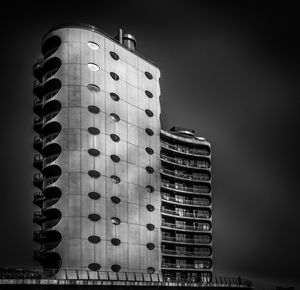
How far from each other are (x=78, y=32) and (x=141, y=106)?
1352 cm

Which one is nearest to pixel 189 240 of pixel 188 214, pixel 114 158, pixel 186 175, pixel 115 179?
pixel 188 214

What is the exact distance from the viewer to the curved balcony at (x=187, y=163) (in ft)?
264

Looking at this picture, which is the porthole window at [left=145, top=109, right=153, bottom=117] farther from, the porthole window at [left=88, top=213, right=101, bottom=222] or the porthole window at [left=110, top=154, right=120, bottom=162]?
the porthole window at [left=88, top=213, right=101, bottom=222]

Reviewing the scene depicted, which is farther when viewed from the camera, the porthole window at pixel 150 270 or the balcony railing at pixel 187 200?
the balcony railing at pixel 187 200

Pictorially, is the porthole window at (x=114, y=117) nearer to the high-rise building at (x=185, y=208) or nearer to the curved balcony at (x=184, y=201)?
the high-rise building at (x=185, y=208)

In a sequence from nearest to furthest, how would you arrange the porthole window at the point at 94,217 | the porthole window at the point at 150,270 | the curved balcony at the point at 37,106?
the porthole window at the point at 94,217
the porthole window at the point at 150,270
the curved balcony at the point at 37,106

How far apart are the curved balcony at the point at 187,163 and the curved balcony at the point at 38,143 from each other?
20538 millimetres

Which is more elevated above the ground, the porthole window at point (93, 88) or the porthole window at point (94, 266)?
the porthole window at point (93, 88)

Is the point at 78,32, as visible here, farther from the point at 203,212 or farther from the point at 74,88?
the point at 203,212

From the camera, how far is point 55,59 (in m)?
66.1

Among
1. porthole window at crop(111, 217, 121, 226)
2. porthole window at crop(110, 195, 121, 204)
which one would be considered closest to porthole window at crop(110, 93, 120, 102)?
porthole window at crop(110, 195, 121, 204)

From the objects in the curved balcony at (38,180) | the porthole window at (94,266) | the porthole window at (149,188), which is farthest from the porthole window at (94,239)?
the porthole window at (149,188)

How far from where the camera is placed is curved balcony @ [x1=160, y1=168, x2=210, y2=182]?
79.7 metres

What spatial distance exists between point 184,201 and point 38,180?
2650cm
